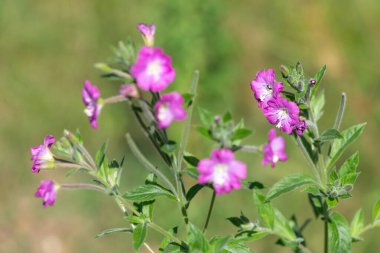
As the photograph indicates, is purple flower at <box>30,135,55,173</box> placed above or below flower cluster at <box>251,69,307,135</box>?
below

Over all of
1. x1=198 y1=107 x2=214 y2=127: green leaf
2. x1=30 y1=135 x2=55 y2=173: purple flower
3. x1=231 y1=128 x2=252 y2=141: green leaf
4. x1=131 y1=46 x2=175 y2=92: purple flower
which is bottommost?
x1=30 y1=135 x2=55 y2=173: purple flower

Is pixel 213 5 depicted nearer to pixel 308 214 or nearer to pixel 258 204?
pixel 308 214

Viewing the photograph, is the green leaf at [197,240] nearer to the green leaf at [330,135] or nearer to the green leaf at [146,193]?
the green leaf at [146,193]

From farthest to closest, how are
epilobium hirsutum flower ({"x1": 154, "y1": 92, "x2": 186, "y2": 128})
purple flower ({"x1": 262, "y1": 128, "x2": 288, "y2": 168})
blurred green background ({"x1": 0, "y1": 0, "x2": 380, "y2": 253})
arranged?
blurred green background ({"x1": 0, "y1": 0, "x2": 380, "y2": 253})
purple flower ({"x1": 262, "y1": 128, "x2": 288, "y2": 168})
epilobium hirsutum flower ({"x1": 154, "y1": 92, "x2": 186, "y2": 128})

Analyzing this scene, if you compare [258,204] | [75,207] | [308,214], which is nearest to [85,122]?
[75,207]

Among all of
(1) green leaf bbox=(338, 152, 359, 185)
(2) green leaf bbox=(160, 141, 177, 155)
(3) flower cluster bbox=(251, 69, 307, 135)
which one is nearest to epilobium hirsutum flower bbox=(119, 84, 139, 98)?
(2) green leaf bbox=(160, 141, 177, 155)

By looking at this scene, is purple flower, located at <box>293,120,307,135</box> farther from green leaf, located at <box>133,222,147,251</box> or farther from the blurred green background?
the blurred green background

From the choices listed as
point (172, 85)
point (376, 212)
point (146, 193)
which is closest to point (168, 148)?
point (146, 193)
